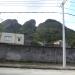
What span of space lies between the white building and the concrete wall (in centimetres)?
3705

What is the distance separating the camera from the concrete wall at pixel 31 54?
31.9 m

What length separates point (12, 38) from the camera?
2901 inches

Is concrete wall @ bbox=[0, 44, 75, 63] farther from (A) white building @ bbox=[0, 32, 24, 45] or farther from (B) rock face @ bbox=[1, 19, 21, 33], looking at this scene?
(A) white building @ bbox=[0, 32, 24, 45]

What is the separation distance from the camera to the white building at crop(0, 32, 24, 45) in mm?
70500

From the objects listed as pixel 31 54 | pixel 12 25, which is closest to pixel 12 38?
pixel 12 25

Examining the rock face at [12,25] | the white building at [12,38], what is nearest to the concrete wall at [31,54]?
the rock face at [12,25]

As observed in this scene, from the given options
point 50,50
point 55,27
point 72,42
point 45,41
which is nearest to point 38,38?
point 45,41

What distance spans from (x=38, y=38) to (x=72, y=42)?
1177cm

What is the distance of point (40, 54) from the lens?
3209cm

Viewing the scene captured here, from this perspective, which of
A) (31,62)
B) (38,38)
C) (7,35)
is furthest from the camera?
(7,35)

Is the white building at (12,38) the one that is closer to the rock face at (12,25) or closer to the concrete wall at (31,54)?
the rock face at (12,25)

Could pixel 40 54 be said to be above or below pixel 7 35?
below

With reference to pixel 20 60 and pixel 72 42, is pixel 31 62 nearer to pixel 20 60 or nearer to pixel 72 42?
pixel 20 60

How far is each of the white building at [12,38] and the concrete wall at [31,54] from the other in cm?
3705
